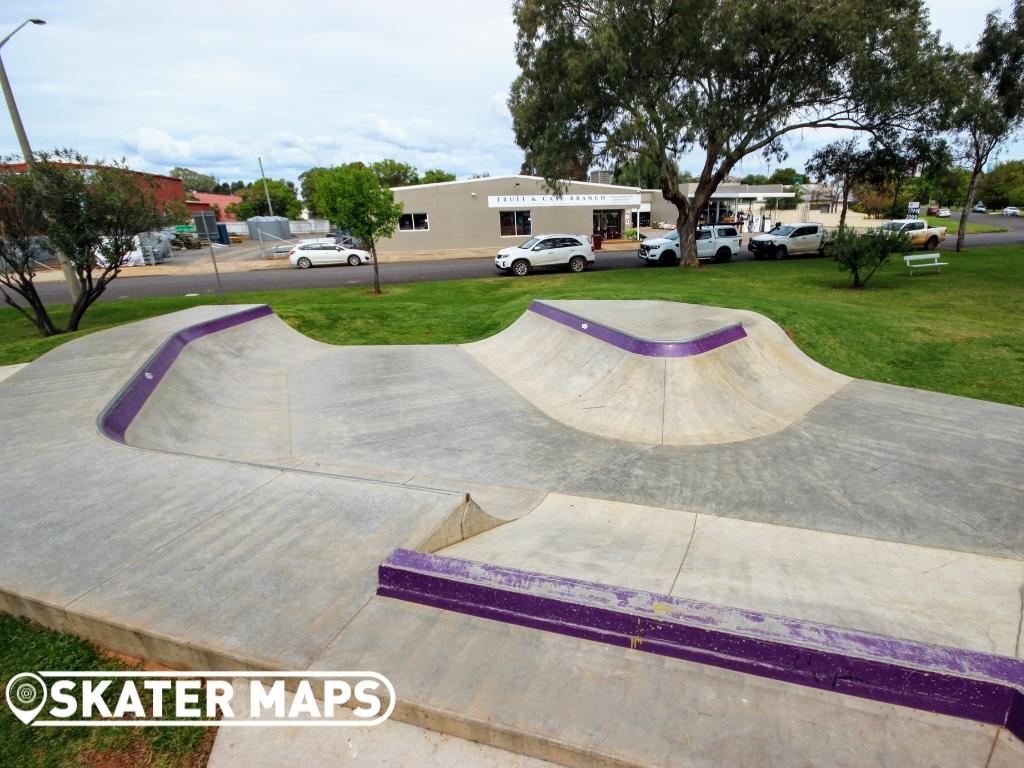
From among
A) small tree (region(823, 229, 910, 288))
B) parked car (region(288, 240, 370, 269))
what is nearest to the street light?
parked car (region(288, 240, 370, 269))

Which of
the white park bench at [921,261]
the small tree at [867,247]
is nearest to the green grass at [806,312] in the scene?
the white park bench at [921,261]

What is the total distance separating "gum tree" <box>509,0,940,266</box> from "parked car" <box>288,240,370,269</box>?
1363 centimetres

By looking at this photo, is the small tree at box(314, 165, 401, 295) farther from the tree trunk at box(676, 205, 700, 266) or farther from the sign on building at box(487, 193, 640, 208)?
the sign on building at box(487, 193, 640, 208)

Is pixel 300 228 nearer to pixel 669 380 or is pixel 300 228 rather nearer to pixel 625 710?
pixel 669 380

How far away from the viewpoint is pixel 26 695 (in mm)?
2764

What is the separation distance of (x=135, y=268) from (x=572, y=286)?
31.4 metres

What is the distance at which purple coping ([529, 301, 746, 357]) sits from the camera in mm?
8281

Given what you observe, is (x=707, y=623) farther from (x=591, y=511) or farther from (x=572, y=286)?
(x=572, y=286)

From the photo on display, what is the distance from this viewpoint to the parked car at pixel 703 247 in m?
26.8

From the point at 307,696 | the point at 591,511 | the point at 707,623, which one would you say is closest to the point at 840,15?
the point at 591,511

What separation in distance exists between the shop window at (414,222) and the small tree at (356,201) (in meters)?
22.4

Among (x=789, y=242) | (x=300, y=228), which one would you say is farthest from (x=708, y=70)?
(x=300, y=228)

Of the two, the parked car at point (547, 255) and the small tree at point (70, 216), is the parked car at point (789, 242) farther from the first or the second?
the small tree at point (70, 216)

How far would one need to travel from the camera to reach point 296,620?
10.2ft
